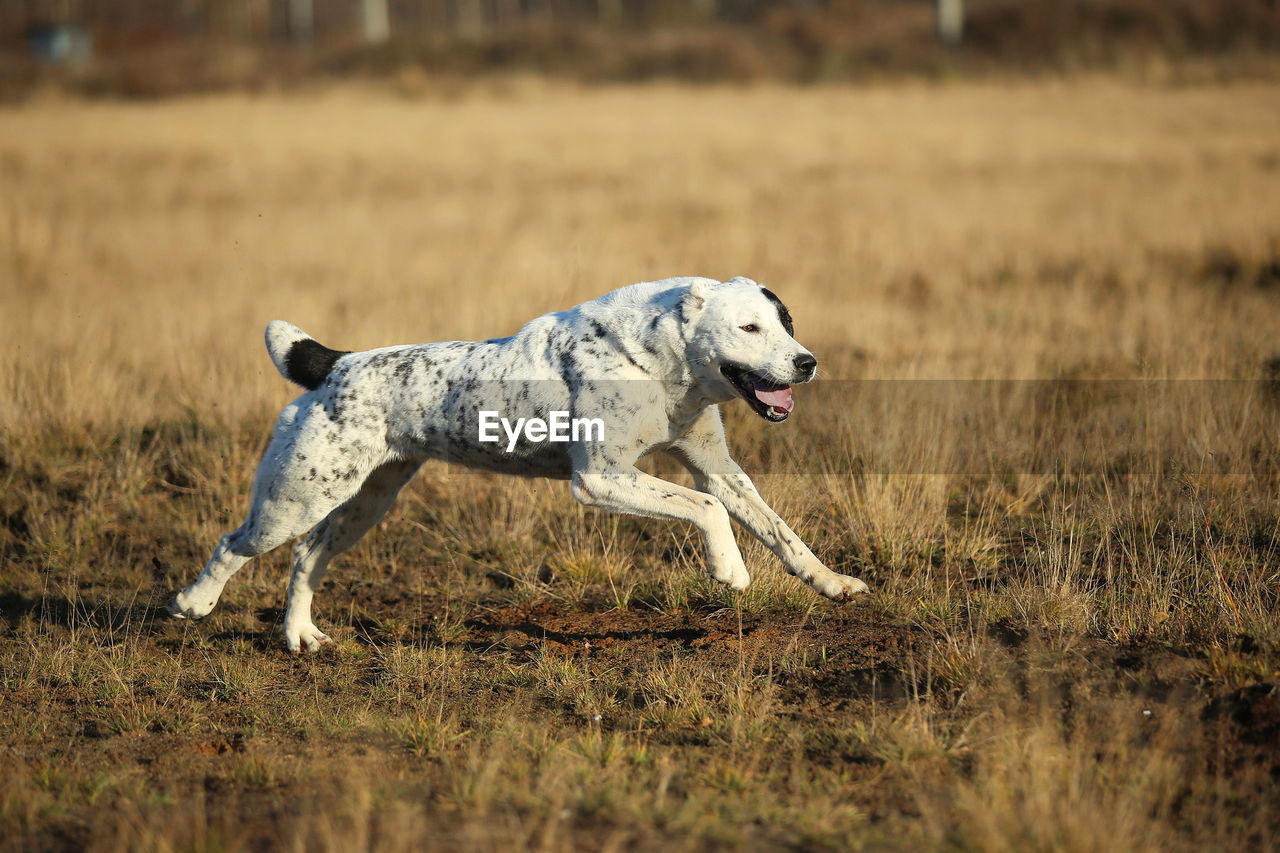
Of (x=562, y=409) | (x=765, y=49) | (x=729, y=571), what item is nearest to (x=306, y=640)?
(x=562, y=409)

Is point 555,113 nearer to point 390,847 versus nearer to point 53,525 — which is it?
point 53,525

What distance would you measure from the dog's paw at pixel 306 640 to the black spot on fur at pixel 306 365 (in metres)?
1.24

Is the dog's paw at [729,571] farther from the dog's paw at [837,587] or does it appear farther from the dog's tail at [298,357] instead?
the dog's tail at [298,357]

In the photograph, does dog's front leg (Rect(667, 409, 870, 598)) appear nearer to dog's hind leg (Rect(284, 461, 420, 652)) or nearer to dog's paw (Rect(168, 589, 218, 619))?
dog's hind leg (Rect(284, 461, 420, 652))

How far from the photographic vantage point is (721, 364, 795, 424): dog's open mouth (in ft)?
16.8

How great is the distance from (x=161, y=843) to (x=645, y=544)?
13.0 ft

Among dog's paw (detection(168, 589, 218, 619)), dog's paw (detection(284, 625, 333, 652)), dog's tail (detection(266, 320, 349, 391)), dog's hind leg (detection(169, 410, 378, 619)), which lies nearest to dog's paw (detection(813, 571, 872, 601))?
dog's hind leg (detection(169, 410, 378, 619))

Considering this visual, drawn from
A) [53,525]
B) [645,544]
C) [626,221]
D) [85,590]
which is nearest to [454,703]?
[645,544]

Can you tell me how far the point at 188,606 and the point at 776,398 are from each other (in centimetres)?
318

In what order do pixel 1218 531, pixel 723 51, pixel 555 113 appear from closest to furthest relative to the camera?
pixel 1218 531
pixel 555 113
pixel 723 51

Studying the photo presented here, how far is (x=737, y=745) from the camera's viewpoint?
4.36 m

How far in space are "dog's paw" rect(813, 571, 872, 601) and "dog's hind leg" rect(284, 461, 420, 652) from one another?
2.21m

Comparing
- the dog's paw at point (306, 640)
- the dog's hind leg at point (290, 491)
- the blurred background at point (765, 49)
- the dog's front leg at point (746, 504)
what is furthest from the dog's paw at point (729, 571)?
the blurred background at point (765, 49)

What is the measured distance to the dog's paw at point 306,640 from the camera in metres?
5.93
